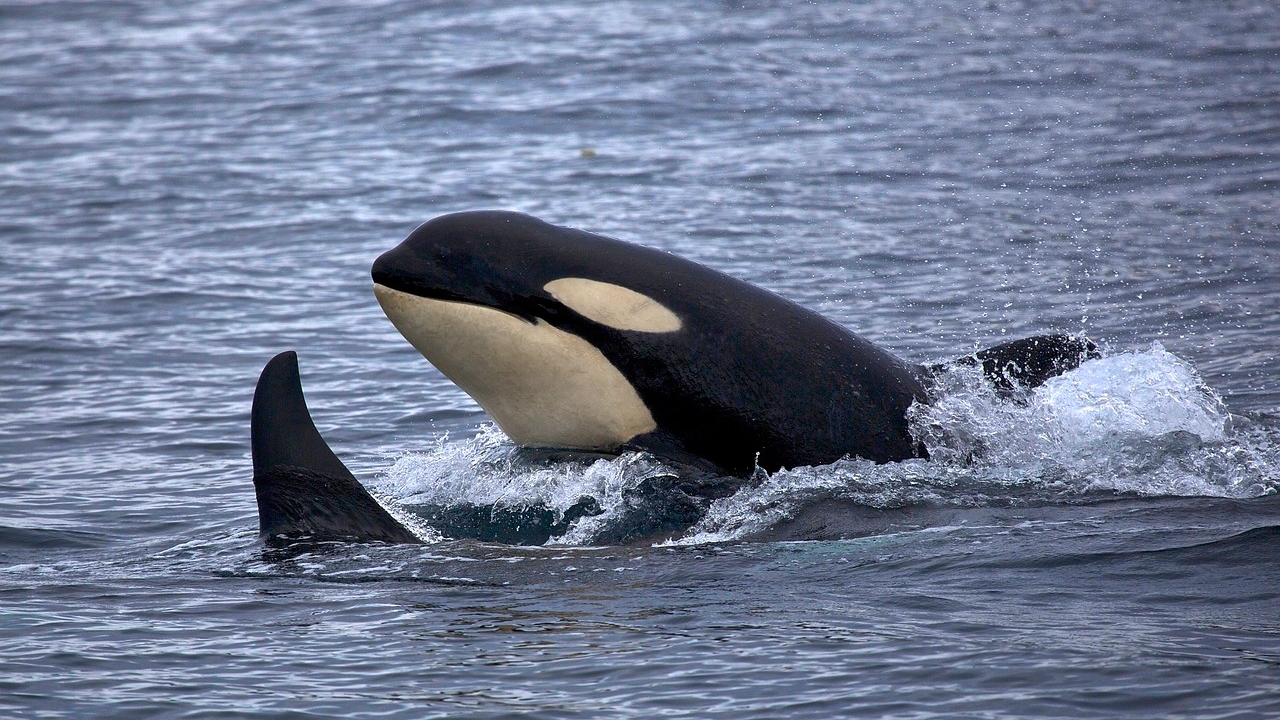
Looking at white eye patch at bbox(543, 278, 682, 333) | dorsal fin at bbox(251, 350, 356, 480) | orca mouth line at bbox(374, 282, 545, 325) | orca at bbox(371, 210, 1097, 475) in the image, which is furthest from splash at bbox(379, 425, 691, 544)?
dorsal fin at bbox(251, 350, 356, 480)

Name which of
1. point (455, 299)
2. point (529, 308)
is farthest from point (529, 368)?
point (455, 299)

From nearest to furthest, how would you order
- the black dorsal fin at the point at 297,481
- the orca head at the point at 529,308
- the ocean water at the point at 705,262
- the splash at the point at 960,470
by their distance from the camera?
1. the ocean water at the point at 705,262
2. the black dorsal fin at the point at 297,481
3. the splash at the point at 960,470
4. the orca head at the point at 529,308

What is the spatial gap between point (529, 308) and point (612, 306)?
54 centimetres

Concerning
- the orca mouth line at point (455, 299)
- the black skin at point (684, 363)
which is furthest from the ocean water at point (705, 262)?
the orca mouth line at point (455, 299)

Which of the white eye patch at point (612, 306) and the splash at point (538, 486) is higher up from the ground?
the white eye patch at point (612, 306)

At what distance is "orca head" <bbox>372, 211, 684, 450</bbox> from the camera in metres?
10.5

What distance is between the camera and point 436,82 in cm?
3319

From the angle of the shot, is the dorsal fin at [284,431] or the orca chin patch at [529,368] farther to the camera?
the orca chin patch at [529,368]

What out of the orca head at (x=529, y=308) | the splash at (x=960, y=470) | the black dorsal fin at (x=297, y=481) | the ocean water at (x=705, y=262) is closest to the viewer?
the ocean water at (x=705, y=262)

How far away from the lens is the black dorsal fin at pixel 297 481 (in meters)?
9.99

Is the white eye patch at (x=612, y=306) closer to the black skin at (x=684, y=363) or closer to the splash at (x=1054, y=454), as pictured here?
the black skin at (x=684, y=363)

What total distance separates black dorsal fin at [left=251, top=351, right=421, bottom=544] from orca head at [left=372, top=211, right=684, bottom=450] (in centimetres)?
96

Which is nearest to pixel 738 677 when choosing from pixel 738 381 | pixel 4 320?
pixel 738 381

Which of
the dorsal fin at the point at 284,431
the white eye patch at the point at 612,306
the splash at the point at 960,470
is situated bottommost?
the splash at the point at 960,470
